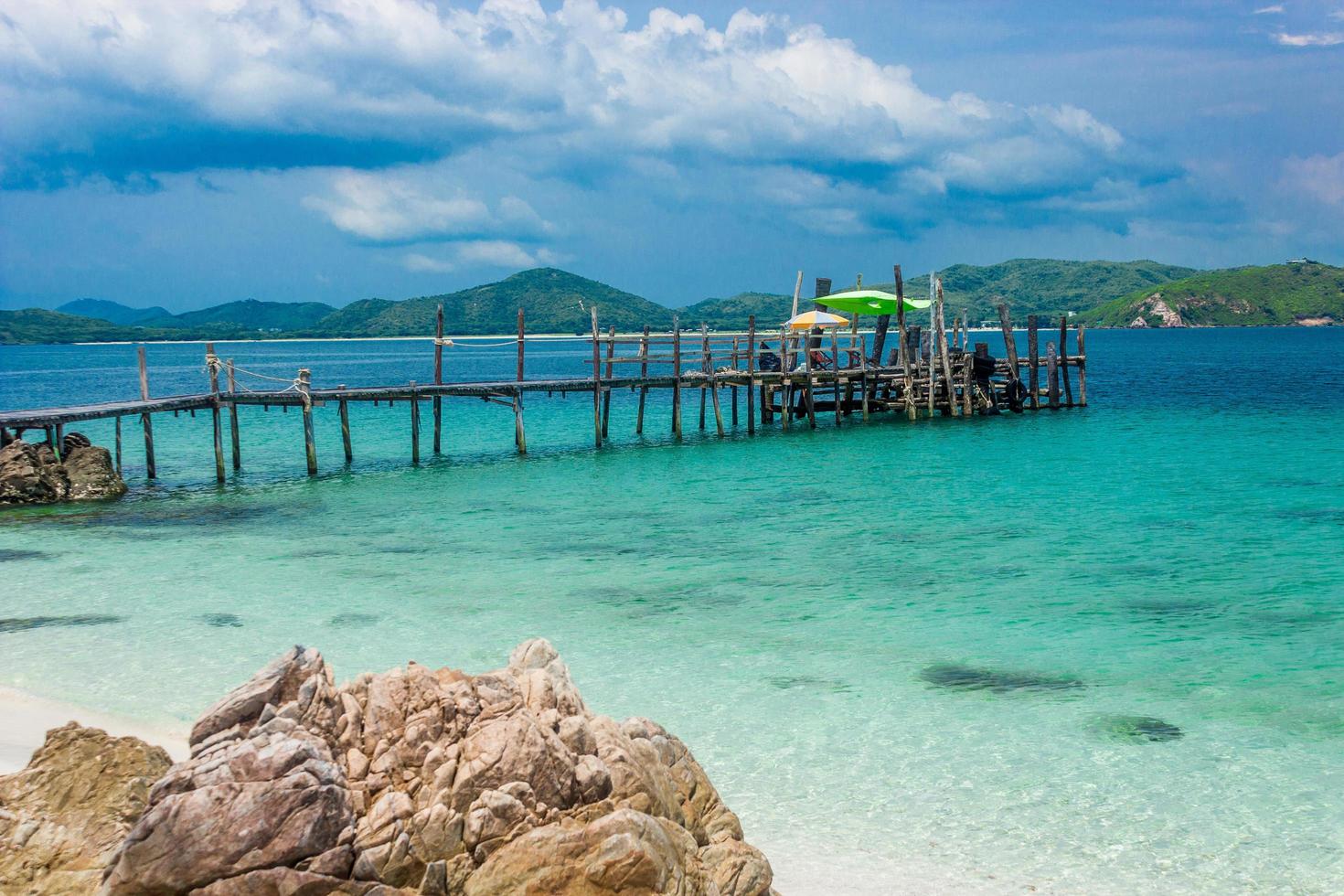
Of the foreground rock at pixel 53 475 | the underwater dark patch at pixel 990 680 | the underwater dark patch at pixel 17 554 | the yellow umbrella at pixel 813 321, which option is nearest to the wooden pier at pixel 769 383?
the yellow umbrella at pixel 813 321

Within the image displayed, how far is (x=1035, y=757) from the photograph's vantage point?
9.09 metres

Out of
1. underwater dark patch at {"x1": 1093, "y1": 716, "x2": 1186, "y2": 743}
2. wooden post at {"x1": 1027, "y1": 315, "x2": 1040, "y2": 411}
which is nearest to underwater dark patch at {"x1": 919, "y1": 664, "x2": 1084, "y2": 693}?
underwater dark patch at {"x1": 1093, "y1": 716, "x2": 1186, "y2": 743}

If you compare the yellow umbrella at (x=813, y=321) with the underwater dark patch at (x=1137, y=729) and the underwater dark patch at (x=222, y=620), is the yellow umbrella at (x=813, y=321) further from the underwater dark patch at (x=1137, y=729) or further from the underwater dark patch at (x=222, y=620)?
the underwater dark patch at (x=1137, y=729)

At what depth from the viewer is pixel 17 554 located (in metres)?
18.4

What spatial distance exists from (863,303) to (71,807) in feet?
122

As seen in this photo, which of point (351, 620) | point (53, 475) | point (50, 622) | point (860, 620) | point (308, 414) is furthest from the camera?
point (308, 414)

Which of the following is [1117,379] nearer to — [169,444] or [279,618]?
[169,444]

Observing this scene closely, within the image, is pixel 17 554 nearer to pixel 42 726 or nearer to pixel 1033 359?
pixel 42 726

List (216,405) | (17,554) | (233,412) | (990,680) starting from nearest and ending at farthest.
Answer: (990,680) < (17,554) < (216,405) < (233,412)

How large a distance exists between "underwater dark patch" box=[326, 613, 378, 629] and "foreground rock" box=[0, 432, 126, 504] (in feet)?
43.7

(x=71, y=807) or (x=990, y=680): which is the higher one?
(x=71, y=807)

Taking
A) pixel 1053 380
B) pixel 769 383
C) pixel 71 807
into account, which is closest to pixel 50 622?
pixel 71 807

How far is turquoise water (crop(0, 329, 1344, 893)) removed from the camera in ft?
26.2

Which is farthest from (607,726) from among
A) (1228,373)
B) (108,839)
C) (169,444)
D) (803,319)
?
(1228,373)
